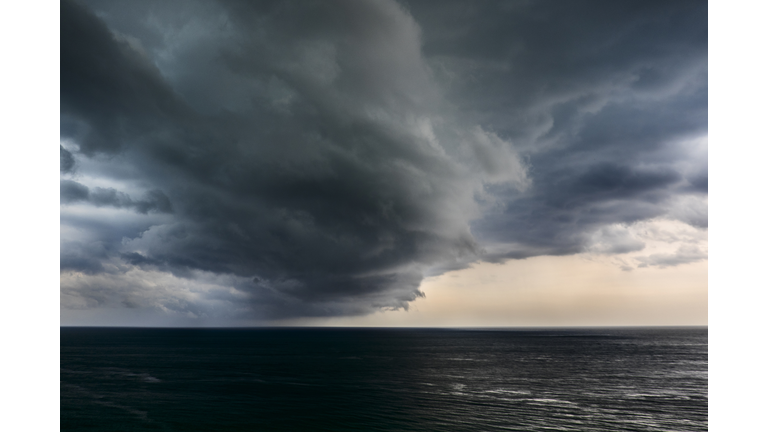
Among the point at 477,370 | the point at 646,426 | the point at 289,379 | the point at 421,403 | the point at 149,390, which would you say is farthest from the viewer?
the point at 477,370

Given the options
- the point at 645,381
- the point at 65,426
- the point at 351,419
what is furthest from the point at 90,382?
the point at 645,381

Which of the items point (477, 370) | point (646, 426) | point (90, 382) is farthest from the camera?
point (477, 370)

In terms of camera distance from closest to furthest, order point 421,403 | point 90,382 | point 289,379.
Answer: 1. point 421,403
2. point 90,382
3. point 289,379

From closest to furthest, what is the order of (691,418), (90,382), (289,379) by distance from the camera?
1. (691,418)
2. (90,382)
3. (289,379)

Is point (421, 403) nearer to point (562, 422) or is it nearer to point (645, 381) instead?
point (562, 422)

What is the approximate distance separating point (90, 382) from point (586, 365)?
13467cm

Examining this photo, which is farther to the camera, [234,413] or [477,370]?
[477,370]

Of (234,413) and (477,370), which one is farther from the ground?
(234,413)

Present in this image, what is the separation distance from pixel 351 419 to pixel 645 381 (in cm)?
7364

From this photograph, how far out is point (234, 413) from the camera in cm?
6175

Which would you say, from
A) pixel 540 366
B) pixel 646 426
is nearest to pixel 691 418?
pixel 646 426

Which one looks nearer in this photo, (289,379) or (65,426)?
(65,426)

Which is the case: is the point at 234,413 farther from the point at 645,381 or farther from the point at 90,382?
the point at 645,381

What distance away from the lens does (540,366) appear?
117 meters
